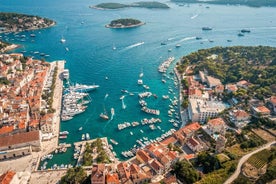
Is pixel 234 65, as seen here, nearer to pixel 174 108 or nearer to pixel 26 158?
pixel 174 108

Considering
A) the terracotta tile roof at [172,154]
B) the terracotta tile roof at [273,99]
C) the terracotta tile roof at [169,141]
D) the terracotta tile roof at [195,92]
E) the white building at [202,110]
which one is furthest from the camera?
the terracotta tile roof at [195,92]

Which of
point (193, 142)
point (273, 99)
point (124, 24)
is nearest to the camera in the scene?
point (193, 142)

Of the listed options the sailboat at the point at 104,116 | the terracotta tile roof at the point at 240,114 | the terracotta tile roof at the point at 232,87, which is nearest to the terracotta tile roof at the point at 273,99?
the terracotta tile roof at the point at 240,114

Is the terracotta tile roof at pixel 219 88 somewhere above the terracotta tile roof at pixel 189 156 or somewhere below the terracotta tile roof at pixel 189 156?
above

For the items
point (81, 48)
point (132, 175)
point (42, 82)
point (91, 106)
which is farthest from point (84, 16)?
point (132, 175)

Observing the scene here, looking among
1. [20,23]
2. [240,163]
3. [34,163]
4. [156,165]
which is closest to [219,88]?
[240,163]

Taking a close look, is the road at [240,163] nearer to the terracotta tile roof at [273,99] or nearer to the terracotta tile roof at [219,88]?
the terracotta tile roof at [273,99]

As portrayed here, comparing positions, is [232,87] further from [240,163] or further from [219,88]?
[240,163]
